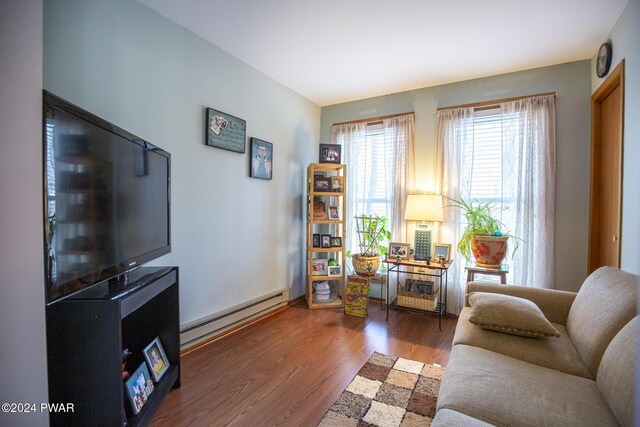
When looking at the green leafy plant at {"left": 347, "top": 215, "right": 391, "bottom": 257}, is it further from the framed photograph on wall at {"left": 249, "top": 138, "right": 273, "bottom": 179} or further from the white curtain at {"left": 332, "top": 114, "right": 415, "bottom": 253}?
the framed photograph on wall at {"left": 249, "top": 138, "right": 273, "bottom": 179}

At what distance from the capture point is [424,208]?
291 centimetres

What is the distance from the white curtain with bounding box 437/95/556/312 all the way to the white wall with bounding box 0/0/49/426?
311 centimetres

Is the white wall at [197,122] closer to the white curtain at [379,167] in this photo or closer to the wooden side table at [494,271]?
the white curtain at [379,167]

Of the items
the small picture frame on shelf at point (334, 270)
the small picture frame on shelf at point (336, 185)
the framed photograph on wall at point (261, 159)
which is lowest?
the small picture frame on shelf at point (334, 270)

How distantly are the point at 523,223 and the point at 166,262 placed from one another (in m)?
3.17

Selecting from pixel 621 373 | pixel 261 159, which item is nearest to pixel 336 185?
pixel 261 159

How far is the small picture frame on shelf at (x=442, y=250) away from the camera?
9.45 ft

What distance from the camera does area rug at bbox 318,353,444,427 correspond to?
1.48 metres

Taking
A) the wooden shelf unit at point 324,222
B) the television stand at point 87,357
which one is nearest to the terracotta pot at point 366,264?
the wooden shelf unit at point 324,222

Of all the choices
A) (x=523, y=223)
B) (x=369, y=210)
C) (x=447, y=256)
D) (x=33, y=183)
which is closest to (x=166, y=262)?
(x=33, y=183)

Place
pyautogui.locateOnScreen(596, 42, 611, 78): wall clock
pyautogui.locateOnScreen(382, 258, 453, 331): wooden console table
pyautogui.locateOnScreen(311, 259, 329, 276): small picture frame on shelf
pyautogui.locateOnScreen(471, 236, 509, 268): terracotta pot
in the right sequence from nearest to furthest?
1. pyautogui.locateOnScreen(596, 42, 611, 78): wall clock
2. pyautogui.locateOnScreen(471, 236, 509, 268): terracotta pot
3. pyautogui.locateOnScreen(382, 258, 453, 331): wooden console table
4. pyautogui.locateOnScreen(311, 259, 329, 276): small picture frame on shelf

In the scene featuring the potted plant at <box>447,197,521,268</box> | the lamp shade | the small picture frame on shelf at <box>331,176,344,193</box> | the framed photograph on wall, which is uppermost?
the framed photograph on wall

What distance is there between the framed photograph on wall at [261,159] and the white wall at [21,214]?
6.10 feet

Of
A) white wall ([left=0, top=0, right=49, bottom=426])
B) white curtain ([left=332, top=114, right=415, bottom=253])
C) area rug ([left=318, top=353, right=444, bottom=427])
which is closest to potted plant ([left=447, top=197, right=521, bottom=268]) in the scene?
white curtain ([left=332, top=114, right=415, bottom=253])
